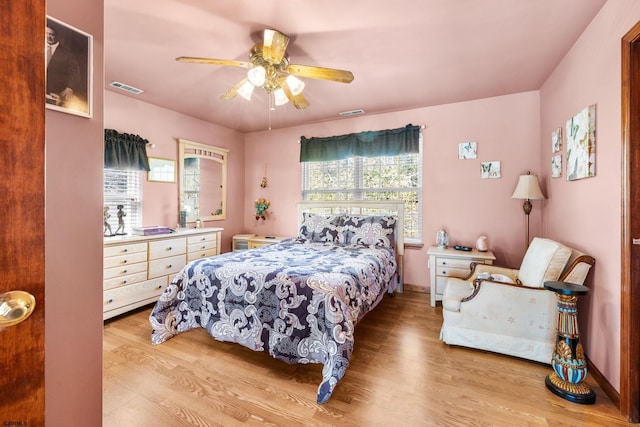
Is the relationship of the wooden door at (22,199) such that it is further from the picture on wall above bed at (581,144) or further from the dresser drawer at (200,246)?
the dresser drawer at (200,246)

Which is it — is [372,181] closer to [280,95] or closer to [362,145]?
[362,145]

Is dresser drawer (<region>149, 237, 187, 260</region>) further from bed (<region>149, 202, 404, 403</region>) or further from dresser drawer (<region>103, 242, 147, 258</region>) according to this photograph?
bed (<region>149, 202, 404, 403</region>)

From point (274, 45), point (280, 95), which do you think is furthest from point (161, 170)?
point (274, 45)

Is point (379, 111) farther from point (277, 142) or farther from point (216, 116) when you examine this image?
point (216, 116)

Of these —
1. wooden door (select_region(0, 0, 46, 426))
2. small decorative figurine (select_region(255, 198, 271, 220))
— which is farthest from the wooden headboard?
wooden door (select_region(0, 0, 46, 426))

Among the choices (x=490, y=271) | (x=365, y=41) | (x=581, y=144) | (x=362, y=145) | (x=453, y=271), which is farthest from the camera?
(x=362, y=145)

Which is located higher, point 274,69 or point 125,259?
point 274,69

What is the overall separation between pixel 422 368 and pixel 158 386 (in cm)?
186

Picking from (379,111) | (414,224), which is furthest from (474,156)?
(379,111)

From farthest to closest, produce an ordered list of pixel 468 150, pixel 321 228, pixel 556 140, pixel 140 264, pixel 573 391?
pixel 321 228
pixel 468 150
pixel 140 264
pixel 556 140
pixel 573 391

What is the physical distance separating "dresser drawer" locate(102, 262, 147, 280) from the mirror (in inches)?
40.3

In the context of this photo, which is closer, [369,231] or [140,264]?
[140,264]

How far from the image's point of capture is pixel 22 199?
1.74ft

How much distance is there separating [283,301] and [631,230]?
7.17ft
